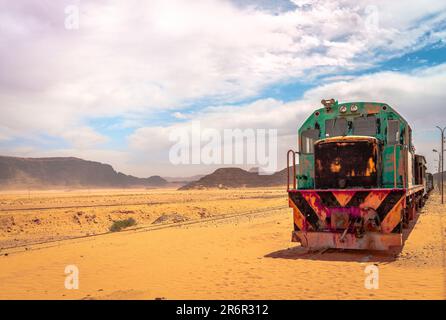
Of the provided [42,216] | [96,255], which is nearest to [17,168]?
[42,216]

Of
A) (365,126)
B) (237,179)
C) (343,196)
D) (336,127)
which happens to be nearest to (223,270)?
(343,196)

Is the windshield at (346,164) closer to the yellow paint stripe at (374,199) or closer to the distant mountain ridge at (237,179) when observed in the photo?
the yellow paint stripe at (374,199)

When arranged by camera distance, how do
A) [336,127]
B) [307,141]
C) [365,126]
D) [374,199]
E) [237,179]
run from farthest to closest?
[237,179]
[307,141]
[336,127]
[365,126]
[374,199]

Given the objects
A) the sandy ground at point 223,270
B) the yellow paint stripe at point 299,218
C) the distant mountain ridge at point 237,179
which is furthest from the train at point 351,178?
the distant mountain ridge at point 237,179

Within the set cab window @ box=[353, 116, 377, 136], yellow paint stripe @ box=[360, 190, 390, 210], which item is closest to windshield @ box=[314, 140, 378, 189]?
yellow paint stripe @ box=[360, 190, 390, 210]

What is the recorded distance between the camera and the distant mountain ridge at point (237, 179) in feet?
488

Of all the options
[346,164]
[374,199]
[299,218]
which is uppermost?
[346,164]

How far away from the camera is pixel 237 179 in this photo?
158 meters

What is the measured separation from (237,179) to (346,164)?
148 m

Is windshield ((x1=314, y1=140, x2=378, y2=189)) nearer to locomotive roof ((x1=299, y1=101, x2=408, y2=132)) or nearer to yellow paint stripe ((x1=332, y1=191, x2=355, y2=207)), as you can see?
yellow paint stripe ((x1=332, y1=191, x2=355, y2=207))

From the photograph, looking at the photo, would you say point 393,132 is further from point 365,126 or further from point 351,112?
point 351,112

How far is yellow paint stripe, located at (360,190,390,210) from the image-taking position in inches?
383

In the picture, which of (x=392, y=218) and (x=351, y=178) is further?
(x=351, y=178)
